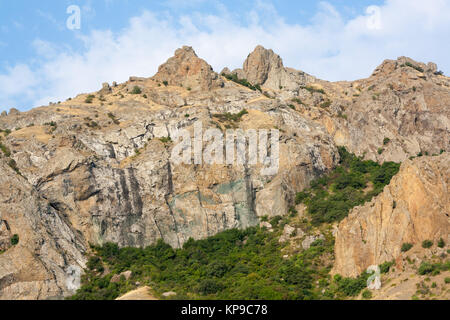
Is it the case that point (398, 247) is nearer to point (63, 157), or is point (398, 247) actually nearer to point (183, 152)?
point (183, 152)

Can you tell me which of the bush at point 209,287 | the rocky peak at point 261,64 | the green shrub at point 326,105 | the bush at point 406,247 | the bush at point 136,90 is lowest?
the bush at point 209,287

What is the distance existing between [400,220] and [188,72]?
6400 cm

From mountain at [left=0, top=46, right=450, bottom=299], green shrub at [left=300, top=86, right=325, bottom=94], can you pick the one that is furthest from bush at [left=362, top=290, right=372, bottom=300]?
green shrub at [left=300, top=86, right=325, bottom=94]

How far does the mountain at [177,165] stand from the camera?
6444 cm

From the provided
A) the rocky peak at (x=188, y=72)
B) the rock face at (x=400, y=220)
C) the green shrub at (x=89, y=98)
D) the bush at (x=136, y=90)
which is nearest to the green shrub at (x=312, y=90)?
the rocky peak at (x=188, y=72)

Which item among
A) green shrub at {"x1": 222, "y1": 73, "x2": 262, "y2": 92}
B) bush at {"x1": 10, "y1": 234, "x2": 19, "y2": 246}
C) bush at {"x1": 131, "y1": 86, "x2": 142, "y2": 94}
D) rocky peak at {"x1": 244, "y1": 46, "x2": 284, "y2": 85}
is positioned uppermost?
rocky peak at {"x1": 244, "y1": 46, "x2": 284, "y2": 85}

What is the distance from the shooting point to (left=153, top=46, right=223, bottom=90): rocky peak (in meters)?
108

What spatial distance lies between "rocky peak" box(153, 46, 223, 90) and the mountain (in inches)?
10.7

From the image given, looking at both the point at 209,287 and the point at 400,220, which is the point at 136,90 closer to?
the point at 209,287

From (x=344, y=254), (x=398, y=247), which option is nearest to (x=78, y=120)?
(x=344, y=254)

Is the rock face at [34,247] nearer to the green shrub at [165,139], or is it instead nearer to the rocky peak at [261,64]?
the green shrub at [165,139]

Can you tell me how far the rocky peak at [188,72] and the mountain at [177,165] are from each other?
271 millimetres

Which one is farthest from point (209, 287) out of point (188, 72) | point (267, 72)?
point (267, 72)

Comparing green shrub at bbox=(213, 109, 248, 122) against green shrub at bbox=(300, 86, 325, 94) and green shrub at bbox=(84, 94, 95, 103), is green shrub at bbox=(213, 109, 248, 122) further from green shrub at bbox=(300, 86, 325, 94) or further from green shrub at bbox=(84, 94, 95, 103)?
green shrub at bbox=(300, 86, 325, 94)
